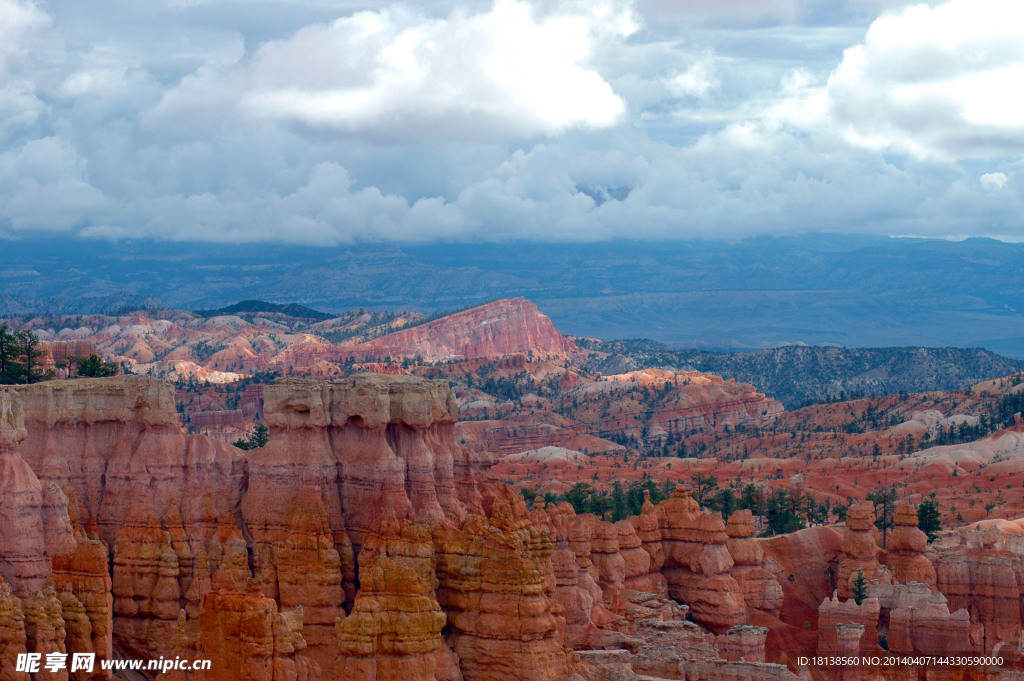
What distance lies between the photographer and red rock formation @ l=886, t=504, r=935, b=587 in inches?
2357

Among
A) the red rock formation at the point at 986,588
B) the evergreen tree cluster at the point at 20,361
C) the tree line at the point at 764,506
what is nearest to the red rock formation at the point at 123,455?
the evergreen tree cluster at the point at 20,361

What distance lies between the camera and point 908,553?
201 ft

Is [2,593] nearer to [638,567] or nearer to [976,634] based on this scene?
[638,567]

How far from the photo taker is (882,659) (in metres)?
53.1

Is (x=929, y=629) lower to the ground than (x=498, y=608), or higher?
lower

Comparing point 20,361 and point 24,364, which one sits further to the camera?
point 20,361

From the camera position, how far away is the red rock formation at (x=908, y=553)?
2357 inches

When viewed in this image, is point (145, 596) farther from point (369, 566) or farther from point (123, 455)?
point (369, 566)

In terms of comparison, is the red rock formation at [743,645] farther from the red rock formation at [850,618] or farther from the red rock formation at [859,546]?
the red rock formation at [859,546]

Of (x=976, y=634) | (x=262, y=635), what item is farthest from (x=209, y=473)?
(x=976, y=634)

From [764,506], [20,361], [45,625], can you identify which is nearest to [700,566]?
[45,625]

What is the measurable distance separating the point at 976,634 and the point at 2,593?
124ft

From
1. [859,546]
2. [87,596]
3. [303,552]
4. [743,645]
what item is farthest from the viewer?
[859,546]

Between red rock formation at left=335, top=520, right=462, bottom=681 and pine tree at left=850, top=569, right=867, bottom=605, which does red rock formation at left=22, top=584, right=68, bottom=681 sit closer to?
red rock formation at left=335, top=520, right=462, bottom=681
